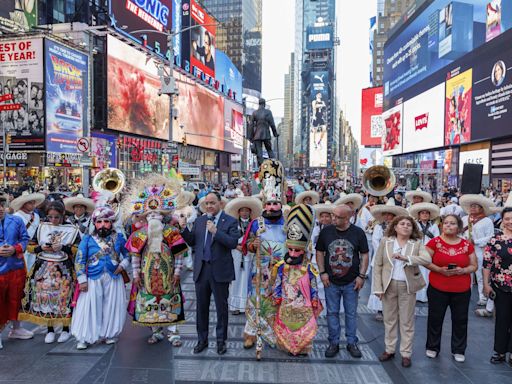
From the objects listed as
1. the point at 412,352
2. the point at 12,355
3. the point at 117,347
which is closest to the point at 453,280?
the point at 412,352

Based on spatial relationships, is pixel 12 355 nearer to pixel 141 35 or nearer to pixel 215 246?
pixel 215 246

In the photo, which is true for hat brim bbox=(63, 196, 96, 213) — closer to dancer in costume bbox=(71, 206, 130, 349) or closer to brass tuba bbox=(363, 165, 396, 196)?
dancer in costume bbox=(71, 206, 130, 349)

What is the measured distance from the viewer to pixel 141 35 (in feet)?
142

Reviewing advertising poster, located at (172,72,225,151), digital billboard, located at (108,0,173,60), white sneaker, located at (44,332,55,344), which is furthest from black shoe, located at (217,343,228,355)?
advertising poster, located at (172,72,225,151)

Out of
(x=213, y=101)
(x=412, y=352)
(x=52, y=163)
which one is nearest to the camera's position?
(x=412, y=352)

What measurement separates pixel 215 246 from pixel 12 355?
2775 mm

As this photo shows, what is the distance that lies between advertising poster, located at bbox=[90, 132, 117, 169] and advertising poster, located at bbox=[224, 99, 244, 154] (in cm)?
3090

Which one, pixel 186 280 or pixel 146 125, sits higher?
pixel 146 125

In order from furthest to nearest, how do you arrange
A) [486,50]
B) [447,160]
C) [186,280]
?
1. [447,160]
2. [486,50]
3. [186,280]

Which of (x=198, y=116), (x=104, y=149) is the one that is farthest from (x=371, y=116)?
(x=104, y=149)

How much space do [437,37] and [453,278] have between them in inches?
1879

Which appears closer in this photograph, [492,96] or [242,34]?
[492,96]

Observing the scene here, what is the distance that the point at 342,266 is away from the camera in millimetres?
5258

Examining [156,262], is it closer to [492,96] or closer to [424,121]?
[492,96]
